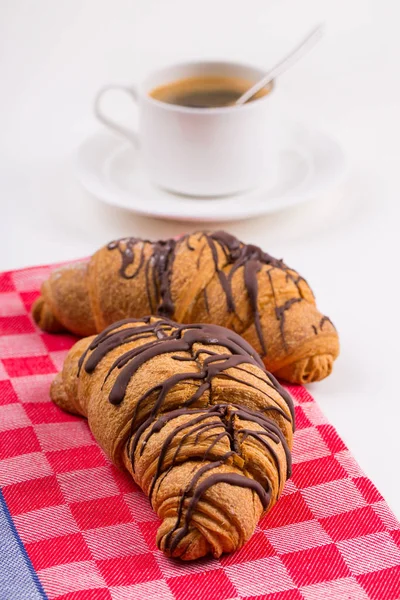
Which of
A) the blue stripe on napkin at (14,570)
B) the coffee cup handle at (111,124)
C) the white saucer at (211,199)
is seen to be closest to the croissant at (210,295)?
the white saucer at (211,199)

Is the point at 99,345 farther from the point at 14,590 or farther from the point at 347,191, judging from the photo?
the point at 347,191

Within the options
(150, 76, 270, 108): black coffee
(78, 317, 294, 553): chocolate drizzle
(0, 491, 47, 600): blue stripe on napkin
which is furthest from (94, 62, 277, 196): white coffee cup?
(0, 491, 47, 600): blue stripe on napkin

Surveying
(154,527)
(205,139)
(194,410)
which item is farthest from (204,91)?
(154,527)

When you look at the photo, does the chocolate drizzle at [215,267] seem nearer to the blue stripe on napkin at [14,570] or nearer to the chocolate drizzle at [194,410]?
the chocolate drizzle at [194,410]

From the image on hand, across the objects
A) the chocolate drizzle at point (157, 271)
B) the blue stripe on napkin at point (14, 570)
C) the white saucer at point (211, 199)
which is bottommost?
the blue stripe on napkin at point (14, 570)

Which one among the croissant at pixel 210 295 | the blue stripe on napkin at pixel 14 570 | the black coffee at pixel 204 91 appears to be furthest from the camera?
the black coffee at pixel 204 91
